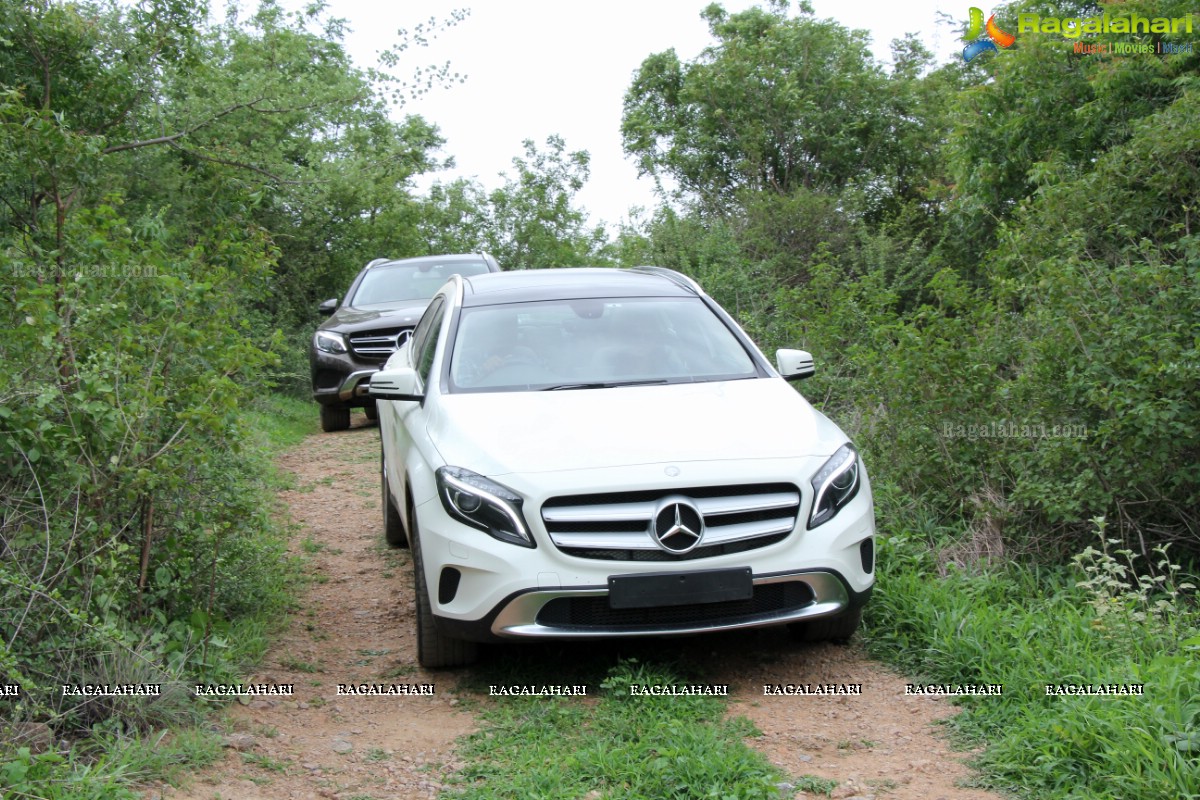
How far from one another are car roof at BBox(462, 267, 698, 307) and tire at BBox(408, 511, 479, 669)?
175 centimetres

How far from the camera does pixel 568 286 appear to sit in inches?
253

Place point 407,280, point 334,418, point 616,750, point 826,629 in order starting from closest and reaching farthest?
point 616,750, point 826,629, point 334,418, point 407,280

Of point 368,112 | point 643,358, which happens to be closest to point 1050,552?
point 643,358

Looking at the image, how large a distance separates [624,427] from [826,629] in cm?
123

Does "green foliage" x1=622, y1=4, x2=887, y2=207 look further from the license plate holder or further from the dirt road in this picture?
the license plate holder

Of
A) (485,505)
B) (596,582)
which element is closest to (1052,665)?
(596,582)

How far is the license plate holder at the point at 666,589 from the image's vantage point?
4445 millimetres

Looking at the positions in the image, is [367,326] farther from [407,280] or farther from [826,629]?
[826,629]

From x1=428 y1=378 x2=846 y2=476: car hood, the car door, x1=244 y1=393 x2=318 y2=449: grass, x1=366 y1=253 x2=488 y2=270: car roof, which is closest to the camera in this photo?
x1=428 y1=378 x2=846 y2=476: car hood

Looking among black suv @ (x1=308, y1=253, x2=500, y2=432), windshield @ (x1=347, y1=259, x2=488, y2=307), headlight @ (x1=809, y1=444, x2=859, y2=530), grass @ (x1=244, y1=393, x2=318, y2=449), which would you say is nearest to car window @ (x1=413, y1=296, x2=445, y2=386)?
headlight @ (x1=809, y1=444, x2=859, y2=530)

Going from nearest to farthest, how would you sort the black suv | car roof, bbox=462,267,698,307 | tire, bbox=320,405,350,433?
car roof, bbox=462,267,698,307 → the black suv → tire, bbox=320,405,350,433

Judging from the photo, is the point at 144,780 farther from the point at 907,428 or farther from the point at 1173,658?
the point at 907,428

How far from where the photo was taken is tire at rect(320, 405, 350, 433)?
40.8 feet

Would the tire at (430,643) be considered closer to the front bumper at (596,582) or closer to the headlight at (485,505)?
the front bumper at (596,582)
